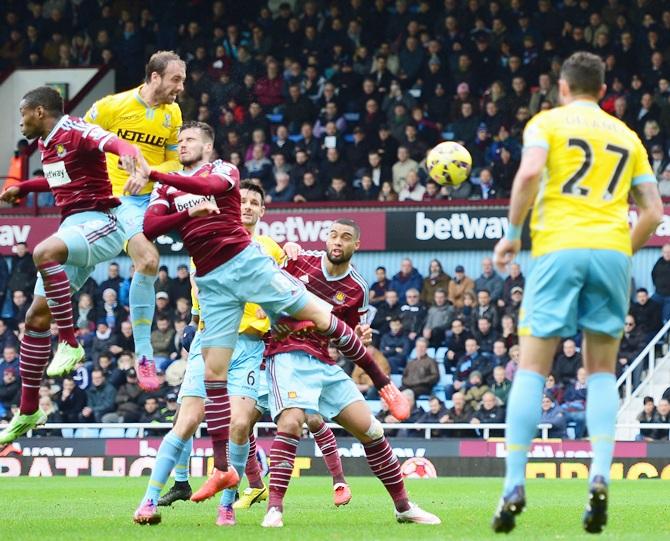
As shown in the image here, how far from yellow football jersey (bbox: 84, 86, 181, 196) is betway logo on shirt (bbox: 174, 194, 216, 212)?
5.36ft

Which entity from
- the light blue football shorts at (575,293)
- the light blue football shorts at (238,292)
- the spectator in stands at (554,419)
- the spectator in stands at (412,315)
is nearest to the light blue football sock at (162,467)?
the light blue football shorts at (238,292)

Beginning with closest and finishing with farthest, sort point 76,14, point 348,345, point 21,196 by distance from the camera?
point 348,345 < point 21,196 < point 76,14

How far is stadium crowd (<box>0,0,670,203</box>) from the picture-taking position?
23188mm

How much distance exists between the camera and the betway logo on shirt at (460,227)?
23.1 metres

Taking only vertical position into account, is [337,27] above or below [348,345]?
above

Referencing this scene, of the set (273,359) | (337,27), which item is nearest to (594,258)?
(273,359)

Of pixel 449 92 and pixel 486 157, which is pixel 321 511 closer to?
pixel 486 157

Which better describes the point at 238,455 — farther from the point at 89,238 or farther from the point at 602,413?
the point at 602,413

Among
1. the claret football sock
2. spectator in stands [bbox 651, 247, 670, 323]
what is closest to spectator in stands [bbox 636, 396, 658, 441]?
spectator in stands [bbox 651, 247, 670, 323]

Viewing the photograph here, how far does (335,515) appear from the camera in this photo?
1069cm

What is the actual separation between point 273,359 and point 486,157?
44.5ft

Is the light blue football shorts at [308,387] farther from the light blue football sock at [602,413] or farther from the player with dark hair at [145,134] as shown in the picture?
the light blue football sock at [602,413]

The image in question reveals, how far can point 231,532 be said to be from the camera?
885 cm

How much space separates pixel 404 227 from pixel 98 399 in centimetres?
591
